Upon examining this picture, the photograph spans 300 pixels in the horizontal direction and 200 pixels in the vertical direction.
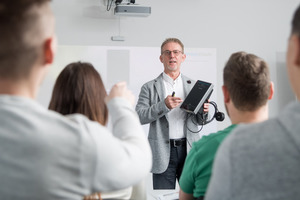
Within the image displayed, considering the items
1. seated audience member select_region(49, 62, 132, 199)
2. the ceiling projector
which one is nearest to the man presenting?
the ceiling projector

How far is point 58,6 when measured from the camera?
Result: 4051 millimetres

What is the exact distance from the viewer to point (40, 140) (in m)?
0.63

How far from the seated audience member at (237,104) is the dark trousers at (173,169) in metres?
1.77

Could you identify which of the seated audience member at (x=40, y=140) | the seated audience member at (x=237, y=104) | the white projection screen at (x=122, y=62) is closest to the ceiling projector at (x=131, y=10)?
the white projection screen at (x=122, y=62)

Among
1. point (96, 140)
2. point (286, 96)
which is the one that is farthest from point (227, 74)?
point (286, 96)

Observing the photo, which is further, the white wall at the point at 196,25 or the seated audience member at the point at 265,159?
the white wall at the point at 196,25

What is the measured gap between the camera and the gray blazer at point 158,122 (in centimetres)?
312

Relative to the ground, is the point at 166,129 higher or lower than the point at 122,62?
lower

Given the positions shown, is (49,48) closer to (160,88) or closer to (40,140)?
(40,140)

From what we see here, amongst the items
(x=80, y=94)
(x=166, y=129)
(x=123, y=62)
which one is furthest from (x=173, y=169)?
(x=80, y=94)

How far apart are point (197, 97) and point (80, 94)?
193 centimetres

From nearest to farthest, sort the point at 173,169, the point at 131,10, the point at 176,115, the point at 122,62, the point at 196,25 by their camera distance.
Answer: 1. the point at 173,169
2. the point at 176,115
3. the point at 131,10
4. the point at 122,62
5. the point at 196,25

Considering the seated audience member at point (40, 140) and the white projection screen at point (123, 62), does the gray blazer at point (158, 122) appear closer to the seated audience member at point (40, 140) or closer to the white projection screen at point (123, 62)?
the white projection screen at point (123, 62)

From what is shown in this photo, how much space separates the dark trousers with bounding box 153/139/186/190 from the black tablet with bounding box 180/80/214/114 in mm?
379
